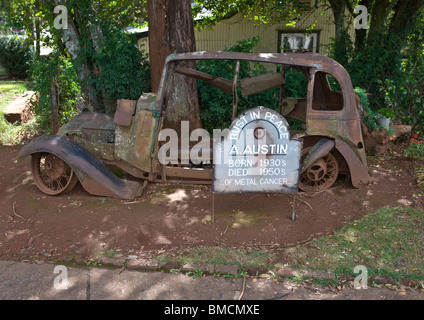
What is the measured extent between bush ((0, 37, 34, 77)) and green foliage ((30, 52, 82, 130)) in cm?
985

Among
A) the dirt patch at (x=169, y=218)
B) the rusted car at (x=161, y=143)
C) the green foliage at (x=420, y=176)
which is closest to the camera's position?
the dirt patch at (x=169, y=218)

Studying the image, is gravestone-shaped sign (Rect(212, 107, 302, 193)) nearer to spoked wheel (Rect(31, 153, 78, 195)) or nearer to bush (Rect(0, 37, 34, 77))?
spoked wheel (Rect(31, 153, 78, 195))

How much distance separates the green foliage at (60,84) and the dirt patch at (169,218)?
99.5 inches

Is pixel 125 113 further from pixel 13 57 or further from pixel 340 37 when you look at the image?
pixel 13 57

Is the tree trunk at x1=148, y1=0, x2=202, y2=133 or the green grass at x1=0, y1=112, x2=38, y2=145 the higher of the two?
the tree trunk at x1=148, y1=0, x2=202, y2=133

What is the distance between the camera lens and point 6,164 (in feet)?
22.3

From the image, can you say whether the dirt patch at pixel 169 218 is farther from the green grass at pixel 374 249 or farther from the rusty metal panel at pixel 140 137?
the rusty metal panel at pixel 140 137

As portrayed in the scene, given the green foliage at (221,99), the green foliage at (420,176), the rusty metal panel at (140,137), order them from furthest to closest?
the green foliage at (221,99) < the green foliage at (420,176) < the rusty metal panel at (140,137)

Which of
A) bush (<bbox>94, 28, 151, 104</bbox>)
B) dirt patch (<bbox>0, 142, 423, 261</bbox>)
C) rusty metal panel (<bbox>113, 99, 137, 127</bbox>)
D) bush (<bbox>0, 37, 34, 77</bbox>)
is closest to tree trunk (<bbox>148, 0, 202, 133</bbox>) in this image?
bush (<bbox>94, 28, 151, 104</bbox>)

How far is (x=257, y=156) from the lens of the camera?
15.3 ft

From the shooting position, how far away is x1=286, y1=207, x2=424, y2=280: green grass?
3979mm

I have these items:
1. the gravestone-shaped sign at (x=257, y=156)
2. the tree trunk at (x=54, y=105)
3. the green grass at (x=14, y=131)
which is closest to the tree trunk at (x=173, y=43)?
the tree trunk at (x=54, y=105)

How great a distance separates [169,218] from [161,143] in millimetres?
1240

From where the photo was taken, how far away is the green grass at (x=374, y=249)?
157 inches
